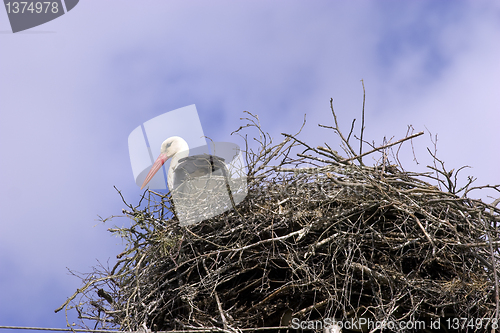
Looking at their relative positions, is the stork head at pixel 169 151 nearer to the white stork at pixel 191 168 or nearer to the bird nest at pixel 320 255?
the white stork at pixel 191 168

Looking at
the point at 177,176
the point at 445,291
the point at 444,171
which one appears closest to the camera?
the point at 445,291

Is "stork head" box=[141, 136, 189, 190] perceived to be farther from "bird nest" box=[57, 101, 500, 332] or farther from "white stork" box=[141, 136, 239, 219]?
"bird nest" box=[57, 101, 500, 332]

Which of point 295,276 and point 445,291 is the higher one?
point 295,276

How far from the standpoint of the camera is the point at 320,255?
412 cm

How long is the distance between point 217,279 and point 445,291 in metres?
1.67

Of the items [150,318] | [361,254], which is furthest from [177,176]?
[361,254]

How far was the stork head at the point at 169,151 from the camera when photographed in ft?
17.5

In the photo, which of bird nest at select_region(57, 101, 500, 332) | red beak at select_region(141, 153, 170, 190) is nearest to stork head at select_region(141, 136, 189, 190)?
red beak at select_region(141, 153, 170, 190)

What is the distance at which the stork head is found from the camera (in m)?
5.32

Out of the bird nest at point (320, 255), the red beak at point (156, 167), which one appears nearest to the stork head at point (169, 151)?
the red beak at point (156, 167)

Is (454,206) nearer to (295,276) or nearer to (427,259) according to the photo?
(427,259)

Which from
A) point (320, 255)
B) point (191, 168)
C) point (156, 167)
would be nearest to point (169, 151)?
point (156, 167)

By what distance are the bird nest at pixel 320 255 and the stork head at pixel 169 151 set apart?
929 mm

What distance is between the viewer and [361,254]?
4.03m
